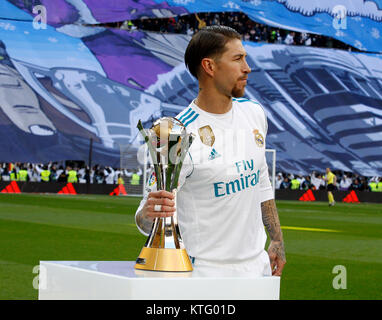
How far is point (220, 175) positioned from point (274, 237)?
0.62m

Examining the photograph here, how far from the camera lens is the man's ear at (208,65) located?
3.08m

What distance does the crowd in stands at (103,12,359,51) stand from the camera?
172ft

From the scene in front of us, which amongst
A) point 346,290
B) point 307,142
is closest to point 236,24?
point 307,142

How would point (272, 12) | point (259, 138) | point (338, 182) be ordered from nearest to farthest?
point (259, 138)
point (338, 182)
point (272, 12)

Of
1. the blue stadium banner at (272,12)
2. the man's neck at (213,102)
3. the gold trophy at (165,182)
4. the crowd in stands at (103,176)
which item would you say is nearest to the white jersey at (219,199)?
the man's neck at (213,102)

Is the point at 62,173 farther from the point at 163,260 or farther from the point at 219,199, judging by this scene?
the point at 163,260

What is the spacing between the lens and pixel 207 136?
3.11 meters

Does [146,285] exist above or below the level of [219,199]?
below

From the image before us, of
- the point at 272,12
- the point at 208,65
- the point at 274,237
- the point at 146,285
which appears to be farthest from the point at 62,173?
the point at 146,285

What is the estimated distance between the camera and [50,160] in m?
43.3

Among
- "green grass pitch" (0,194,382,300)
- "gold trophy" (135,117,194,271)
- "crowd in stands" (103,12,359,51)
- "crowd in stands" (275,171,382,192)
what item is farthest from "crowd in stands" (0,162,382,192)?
"gold trophy" (135,117,194,271)

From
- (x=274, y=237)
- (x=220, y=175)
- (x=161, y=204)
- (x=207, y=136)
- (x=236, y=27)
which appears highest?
(x=236, y=27)

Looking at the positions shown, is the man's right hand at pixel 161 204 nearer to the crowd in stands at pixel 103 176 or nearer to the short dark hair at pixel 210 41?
the short dark hair at pixel 210 41

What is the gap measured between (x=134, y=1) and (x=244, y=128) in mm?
48830
